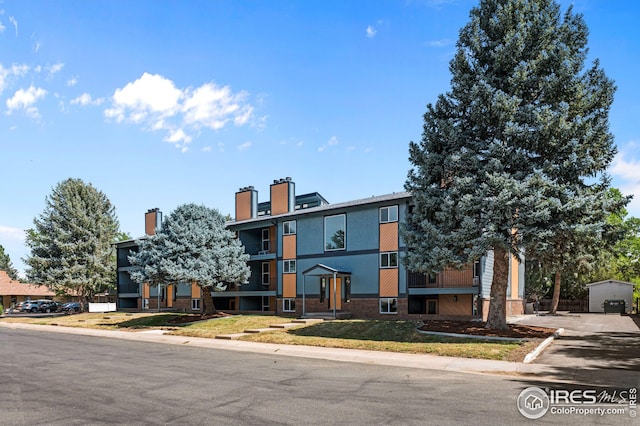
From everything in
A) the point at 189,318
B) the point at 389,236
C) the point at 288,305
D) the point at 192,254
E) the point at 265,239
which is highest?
the point at 389,236

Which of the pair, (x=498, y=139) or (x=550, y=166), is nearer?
(x=550, y=166)

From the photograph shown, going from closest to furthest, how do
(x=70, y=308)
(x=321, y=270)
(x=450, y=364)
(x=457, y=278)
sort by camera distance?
1. (x=450, y=364)
2. (x=457, y=278)
3. (x=321, y=270)
4. (x=70, y=308)

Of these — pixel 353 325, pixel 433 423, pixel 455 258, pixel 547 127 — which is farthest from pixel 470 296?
pixel 433 423

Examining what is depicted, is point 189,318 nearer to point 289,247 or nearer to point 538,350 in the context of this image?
point 289,247

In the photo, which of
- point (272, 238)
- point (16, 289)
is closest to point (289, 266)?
point (272, 238)

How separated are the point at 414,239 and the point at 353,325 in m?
5.62

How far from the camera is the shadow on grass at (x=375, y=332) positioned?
61.6ft

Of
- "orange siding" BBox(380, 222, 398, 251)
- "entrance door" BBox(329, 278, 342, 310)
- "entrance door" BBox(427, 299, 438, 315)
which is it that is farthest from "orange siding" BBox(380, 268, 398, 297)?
"entrance door" BBox(329, 278, 342, 310)

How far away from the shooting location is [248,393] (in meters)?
10.4

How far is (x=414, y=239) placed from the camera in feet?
68.7

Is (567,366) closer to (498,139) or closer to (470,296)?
(498,139)

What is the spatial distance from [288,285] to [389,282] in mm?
8308

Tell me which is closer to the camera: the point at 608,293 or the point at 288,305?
the point at 288,305

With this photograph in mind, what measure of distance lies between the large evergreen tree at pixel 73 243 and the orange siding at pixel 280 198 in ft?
67.3
